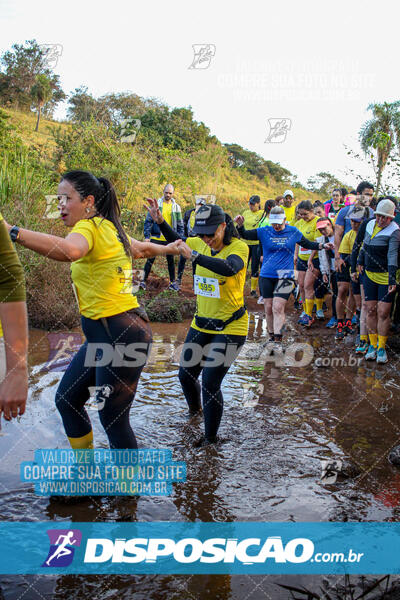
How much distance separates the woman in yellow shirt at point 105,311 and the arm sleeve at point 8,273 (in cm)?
90

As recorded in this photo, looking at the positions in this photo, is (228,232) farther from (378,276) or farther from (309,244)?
(309,244)

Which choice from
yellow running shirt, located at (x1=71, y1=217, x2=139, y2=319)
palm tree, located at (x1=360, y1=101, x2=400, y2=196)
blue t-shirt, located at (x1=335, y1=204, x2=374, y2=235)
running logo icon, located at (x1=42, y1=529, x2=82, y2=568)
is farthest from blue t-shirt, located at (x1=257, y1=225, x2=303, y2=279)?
palm tree, located at (x1=360, y1=101, x2=400, y2=196)

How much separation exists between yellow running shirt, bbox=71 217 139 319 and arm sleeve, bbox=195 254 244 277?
2.80ft

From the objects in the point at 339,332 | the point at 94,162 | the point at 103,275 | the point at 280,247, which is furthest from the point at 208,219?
Answer: the point at 94,162

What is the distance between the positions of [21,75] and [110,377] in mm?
38132

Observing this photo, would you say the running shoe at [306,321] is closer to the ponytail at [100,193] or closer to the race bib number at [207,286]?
the race bib number at [207,286]

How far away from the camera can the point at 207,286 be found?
4430 mm

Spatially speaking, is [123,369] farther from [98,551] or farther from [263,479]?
[263,479]

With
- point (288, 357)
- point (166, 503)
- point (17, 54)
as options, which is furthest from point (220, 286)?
point (17, 54)

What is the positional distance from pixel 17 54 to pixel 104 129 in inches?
1039

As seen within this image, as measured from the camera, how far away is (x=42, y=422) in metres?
4.86

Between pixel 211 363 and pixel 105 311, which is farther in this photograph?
pixel 211 363

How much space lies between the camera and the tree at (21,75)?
34.5m

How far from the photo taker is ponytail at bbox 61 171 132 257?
3.16 m
